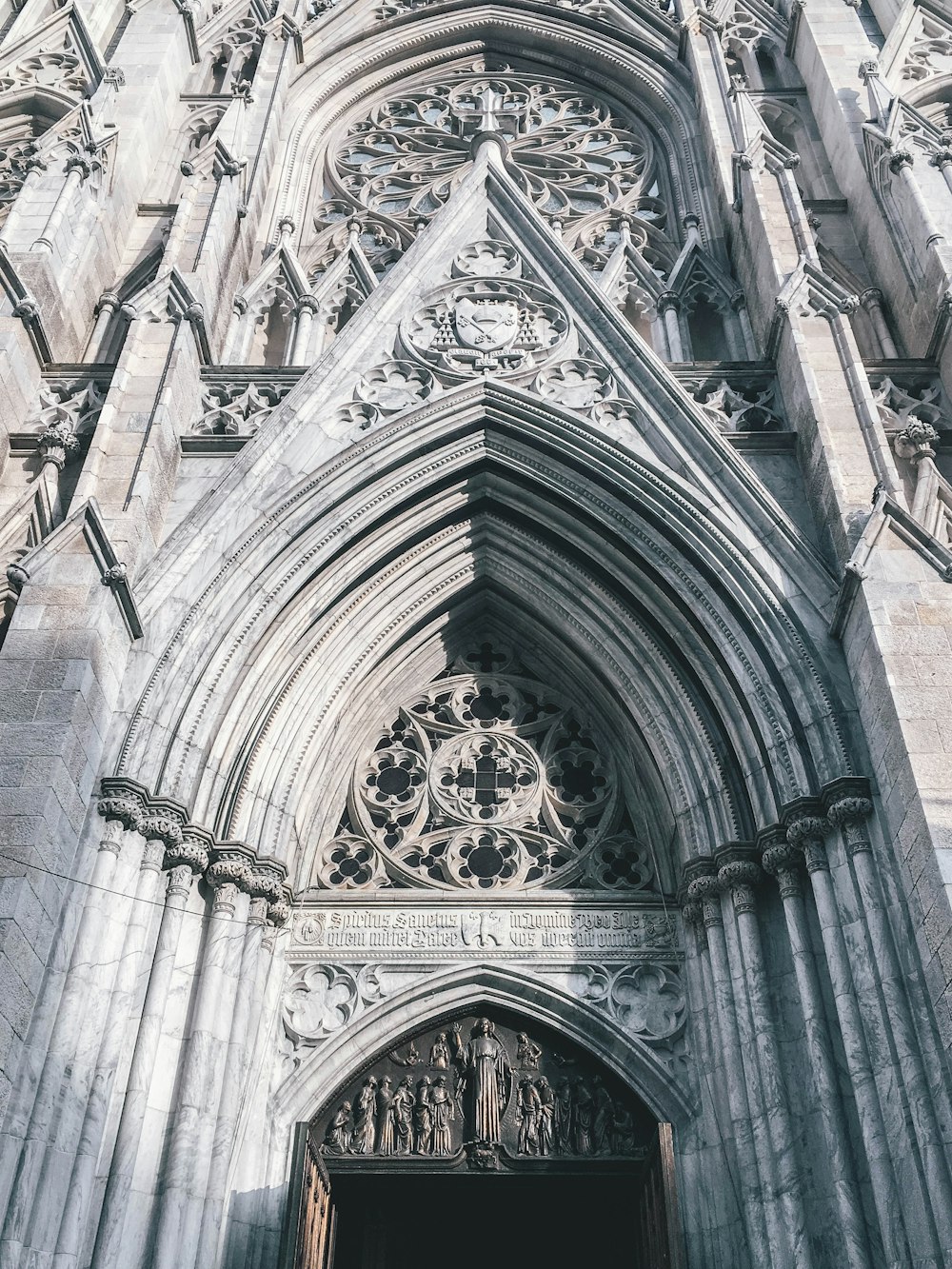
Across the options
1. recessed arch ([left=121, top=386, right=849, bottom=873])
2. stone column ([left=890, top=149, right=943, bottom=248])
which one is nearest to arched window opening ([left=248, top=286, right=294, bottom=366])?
recessed arch ([left=121, top=386, right=849, bottom=873])

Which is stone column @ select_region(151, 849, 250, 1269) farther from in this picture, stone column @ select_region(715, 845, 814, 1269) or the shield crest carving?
the shield crest carving

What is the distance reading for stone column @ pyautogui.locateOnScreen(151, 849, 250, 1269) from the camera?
7020 millimetres

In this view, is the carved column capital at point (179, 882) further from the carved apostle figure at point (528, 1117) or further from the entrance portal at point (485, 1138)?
the carved apostle figure at point (528, 1117)

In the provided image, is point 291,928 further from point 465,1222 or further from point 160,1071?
point 465,1222

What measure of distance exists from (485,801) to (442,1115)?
260cm

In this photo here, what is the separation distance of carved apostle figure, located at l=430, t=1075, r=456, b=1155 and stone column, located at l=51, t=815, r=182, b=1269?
7.91 ft

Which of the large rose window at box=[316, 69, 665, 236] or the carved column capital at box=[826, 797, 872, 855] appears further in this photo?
the large rose window at box=[316, 69, 665, 236]

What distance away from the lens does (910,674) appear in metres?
7.61

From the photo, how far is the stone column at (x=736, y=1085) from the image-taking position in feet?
23.4

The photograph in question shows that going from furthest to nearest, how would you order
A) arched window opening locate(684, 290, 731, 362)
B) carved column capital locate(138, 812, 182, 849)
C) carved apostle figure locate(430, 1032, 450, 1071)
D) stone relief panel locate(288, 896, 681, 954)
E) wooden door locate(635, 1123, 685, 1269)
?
1. arched window opening locate(684, 290, 731, 362)
2. stone relief panel locate(288, 896, 681, 954)
3. carved apostle figure locate(430, 1032, 450, 1071)
4. carved column capital locate(138, 812, 182, 849)
5. wooden door locate(635, 1123, 685, 1269)

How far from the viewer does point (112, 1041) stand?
7230 mm

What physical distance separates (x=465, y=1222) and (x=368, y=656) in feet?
19.0

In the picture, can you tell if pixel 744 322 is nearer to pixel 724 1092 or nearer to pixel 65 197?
pixel 65 197

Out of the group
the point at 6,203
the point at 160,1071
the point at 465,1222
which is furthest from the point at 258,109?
the point at 465,1222
